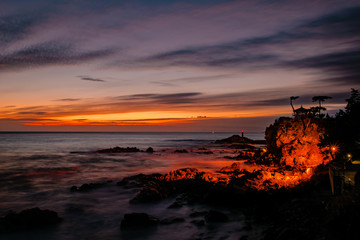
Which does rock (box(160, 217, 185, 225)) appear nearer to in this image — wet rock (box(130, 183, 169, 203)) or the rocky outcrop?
wet rock (box(130, 183, 169, 203))

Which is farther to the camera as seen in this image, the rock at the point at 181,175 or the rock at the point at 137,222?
the rock at the point at 181,175

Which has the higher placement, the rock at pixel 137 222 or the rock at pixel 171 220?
the rock at pixel 137 222

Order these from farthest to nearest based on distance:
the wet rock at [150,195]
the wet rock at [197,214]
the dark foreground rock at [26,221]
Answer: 1. the wet rock at [150,195]
2. the wet rock at [197,214]
3. the dark foreground rock at [26,221]

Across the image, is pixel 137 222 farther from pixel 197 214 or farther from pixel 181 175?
pixel 181 175

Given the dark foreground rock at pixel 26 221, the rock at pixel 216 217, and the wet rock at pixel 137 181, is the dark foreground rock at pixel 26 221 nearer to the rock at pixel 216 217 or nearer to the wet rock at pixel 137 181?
the rock at pixel 216 217

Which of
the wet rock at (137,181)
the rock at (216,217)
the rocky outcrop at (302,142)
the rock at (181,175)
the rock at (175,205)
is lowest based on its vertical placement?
the wet rock at (137,181)

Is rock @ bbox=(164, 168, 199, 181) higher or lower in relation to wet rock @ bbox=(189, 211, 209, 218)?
higher

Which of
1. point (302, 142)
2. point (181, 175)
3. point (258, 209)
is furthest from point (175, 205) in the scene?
point (302, 142)

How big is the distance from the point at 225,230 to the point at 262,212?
2326mm

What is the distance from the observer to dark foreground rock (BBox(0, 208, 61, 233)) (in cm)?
1239

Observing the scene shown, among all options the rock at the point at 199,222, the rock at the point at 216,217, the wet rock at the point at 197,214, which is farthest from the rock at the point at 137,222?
the rock at the point at 216,217

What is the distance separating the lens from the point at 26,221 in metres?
12.8

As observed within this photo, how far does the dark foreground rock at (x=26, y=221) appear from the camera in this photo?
12.4 m

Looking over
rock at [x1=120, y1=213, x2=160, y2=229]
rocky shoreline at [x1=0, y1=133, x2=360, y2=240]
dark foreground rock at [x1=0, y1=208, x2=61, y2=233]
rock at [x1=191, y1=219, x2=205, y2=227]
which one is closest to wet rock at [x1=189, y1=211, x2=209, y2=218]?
rocky shoreline at [x1=0, y1=133, x2=360, y2=240]
